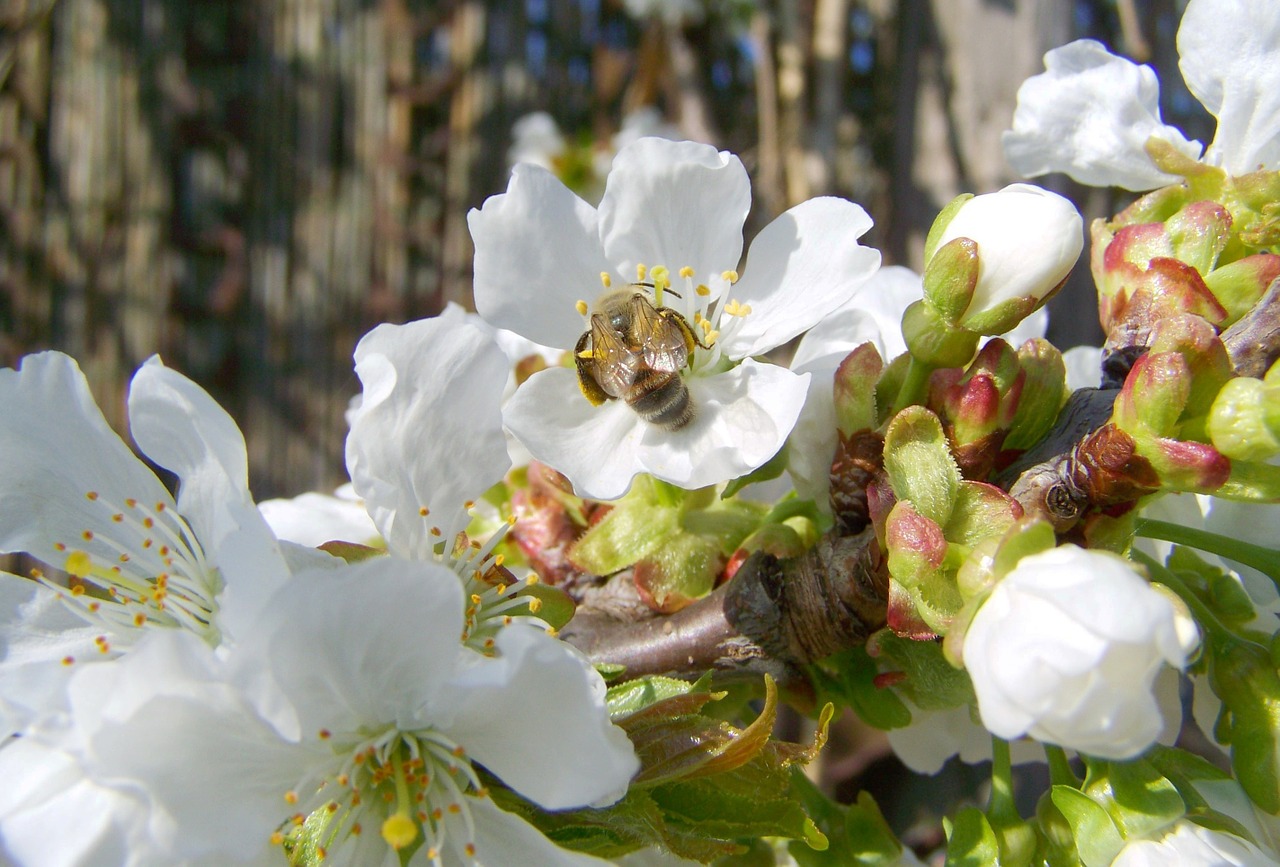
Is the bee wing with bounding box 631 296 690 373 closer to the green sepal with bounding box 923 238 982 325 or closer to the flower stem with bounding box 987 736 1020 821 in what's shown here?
the green sepal with bounding box 923 238 982 325

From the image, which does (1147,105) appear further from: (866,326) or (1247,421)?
(1247,421)

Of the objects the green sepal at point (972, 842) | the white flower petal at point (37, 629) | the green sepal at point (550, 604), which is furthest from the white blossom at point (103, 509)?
the green sepal at point (972, 842)

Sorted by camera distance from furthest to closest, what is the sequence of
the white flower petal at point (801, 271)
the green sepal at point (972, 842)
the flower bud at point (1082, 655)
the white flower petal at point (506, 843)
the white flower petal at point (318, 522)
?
the white flower petal at point (318, 522)
the white flower petal at point (801, 271)
the green sepal at point (972, 842)
the white flower petal at point (506, 843)
the flower bud at point (1082, 655)

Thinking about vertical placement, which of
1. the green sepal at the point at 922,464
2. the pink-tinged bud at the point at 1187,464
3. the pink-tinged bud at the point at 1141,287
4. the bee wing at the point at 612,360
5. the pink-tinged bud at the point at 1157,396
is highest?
the pink-tinged bud at the point at 1141,287

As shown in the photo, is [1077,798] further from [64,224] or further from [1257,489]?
[64,224]

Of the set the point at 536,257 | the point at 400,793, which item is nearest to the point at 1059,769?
the point at 400,793

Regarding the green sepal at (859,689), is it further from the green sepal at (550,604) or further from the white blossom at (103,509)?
the white blossom at (103,509)

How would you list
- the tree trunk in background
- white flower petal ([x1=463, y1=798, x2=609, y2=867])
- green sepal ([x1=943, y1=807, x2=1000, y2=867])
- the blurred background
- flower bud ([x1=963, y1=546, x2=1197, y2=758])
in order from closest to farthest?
flower bud ([x1=963, y1=546, x2=1197, y2=758])
white flower petal ([x1=463, y1=798, x2=609, y2=867])
green sepal ([x1=943, y1=807, x2=1000, y2=867])
the tree trunk in background
the blurred background

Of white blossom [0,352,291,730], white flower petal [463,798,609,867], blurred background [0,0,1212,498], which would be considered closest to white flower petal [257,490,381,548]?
white blossom [0,352,291,730]

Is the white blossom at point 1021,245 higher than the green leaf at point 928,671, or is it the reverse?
the white blossom at point 1021,245
